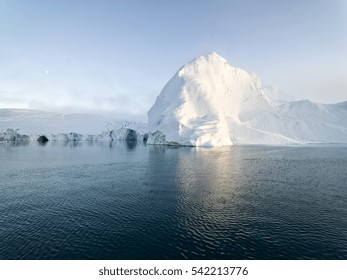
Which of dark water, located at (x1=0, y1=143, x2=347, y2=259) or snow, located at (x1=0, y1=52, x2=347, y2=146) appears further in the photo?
snow, located at (x1=0, y1=52, x2=347, y2=146)

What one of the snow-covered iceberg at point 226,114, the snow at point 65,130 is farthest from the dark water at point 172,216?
the snow at point 65,130

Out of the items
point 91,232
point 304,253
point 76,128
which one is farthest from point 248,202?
point 76,128

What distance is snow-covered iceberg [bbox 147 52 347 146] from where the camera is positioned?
10425 centimetres

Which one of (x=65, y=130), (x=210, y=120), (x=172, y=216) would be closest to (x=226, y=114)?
(x=210, y=120)

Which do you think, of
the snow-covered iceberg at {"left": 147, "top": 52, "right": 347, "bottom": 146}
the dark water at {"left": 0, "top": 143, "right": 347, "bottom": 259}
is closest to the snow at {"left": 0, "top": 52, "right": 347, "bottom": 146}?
the snow-covered iceberg at {"left": 147, "top": 52, "right": 347, "bottom": 146}

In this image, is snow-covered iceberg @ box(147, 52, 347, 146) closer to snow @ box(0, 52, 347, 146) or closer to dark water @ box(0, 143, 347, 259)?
snow @ box(0, 52, 347, 146)

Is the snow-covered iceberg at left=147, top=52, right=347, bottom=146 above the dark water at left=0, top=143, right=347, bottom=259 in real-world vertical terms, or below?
above

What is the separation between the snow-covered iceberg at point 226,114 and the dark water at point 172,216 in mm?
63732

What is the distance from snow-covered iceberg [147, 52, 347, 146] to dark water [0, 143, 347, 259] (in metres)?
63.7

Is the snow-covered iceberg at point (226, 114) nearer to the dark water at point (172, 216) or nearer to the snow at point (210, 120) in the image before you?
the snow at point (210, 120)

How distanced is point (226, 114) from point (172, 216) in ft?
414

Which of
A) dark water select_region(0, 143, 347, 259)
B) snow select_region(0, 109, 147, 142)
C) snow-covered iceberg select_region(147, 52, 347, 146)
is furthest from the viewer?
snow select_region(0, 109, 147, 142)

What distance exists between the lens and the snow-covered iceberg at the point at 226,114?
104 meters

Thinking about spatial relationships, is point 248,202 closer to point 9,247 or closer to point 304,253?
point 304,253
